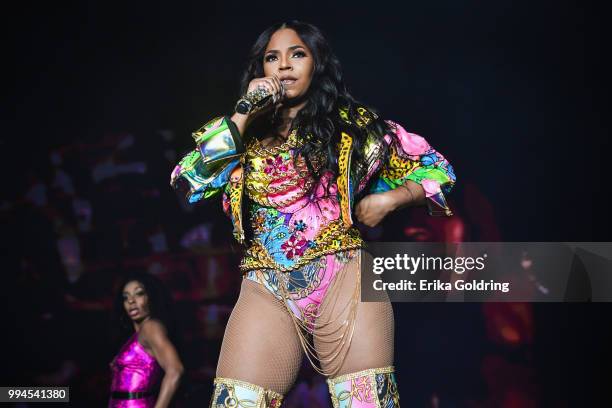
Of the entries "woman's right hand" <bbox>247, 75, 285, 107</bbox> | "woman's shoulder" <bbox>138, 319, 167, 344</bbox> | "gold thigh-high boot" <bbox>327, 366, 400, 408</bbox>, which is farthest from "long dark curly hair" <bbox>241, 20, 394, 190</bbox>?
"woman's shoulder" <bbox>138, 319, 167, 344</bbox>

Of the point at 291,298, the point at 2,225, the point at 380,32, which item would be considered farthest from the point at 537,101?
the point at 2,225

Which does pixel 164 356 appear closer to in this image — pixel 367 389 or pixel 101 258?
pixel 101 258

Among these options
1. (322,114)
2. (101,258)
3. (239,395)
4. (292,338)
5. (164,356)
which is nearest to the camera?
(239,395)

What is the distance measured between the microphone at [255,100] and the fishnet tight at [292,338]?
17.3 inches

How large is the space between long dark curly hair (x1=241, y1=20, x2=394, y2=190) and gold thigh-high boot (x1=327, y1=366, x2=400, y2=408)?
0.51 m

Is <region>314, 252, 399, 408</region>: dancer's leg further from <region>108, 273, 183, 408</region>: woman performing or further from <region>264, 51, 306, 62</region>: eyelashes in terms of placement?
<region>108, 273, 183, 408</region>: woman performing

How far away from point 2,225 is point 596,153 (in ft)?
9.60

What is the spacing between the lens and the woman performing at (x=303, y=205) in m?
2.12

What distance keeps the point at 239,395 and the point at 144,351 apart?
2.22 metres

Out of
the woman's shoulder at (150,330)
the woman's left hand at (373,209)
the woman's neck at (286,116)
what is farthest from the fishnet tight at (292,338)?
the woman's shoulder at (150,330)

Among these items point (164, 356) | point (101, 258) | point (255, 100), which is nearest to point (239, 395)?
point (255, 100)

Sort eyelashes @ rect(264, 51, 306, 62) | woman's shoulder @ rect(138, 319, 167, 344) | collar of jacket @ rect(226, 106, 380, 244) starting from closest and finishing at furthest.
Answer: collar of jacket @ rect(226, 106, 380, 244) < eyelashes @ rect(264, 51, 306, 62) < woman's shoulder @ rect(138, 319, 167, 344)

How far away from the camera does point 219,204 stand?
157 inches

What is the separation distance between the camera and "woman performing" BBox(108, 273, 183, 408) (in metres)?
4.07
